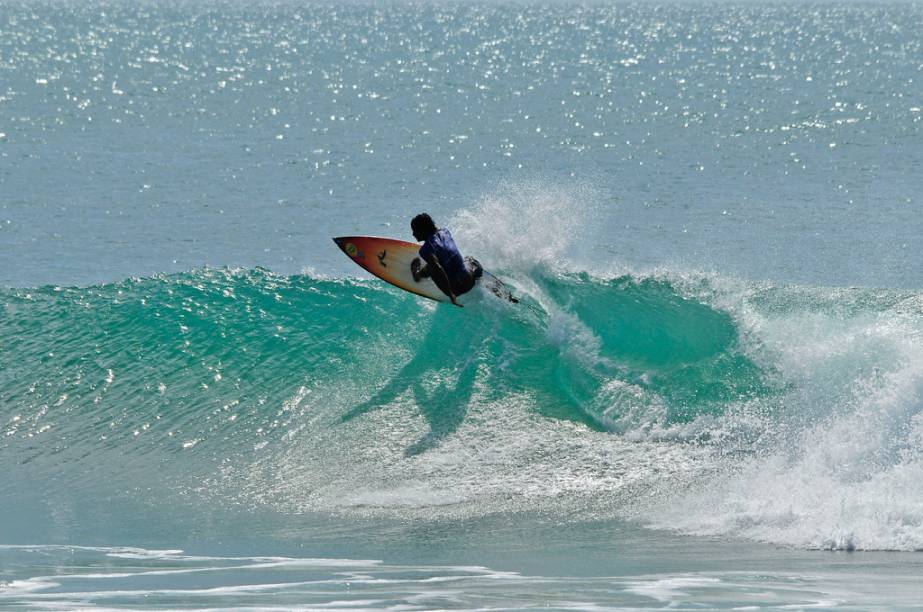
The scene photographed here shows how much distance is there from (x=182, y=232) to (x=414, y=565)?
17297 mm

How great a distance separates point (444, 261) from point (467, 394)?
1.75m

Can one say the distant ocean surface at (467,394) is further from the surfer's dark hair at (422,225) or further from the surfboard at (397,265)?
the surfer's dark hair at (422,225)

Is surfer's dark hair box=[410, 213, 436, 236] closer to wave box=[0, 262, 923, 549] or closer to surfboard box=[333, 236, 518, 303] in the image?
surfboard box=[333, 236, 518, 303]

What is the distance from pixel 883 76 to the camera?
5781cm

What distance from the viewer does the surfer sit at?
588 inches

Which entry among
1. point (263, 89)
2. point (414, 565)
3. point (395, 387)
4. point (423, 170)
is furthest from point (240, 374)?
point (263, 89)

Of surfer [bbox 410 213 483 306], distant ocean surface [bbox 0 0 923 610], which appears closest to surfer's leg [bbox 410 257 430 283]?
surfer [bbox 410 213 483 306]

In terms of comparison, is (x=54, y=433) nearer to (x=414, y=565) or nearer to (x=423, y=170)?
(x=414, y=565)

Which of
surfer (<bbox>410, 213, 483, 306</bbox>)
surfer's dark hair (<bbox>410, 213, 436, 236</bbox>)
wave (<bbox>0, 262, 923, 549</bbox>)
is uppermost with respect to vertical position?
surfer's dark hair (<bbox>410, 213, 436, 236</bbox>)

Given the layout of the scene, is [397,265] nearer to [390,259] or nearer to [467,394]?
[390,259]

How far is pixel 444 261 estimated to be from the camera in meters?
15.3

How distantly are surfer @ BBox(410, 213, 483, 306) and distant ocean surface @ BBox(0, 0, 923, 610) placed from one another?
60 cm

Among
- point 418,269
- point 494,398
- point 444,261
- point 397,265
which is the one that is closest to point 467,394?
point 494,398

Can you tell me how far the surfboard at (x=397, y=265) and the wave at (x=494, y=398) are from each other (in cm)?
24
